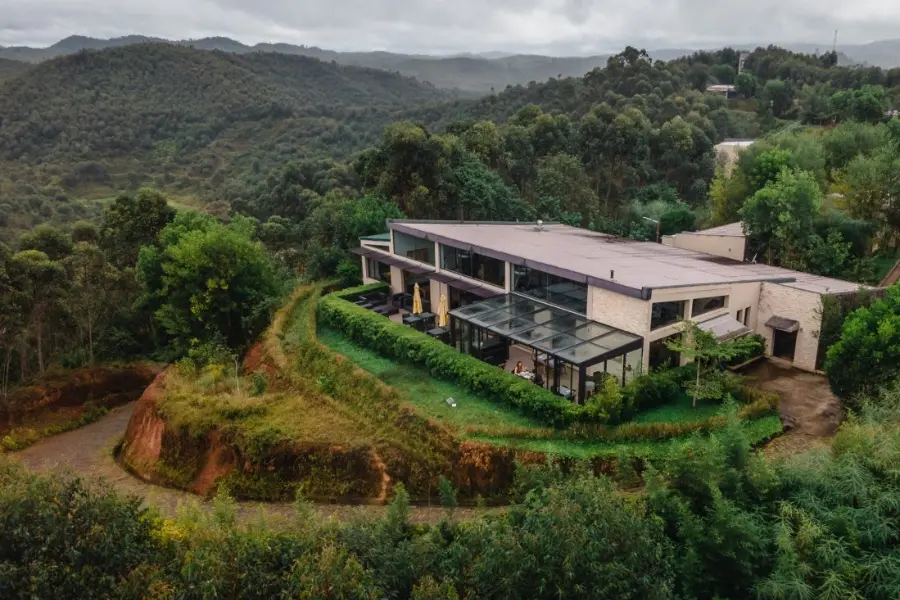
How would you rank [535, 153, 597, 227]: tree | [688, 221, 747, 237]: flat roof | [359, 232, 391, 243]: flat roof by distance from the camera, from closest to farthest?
1. [688, 221, 747, 237]: flat roof
2. [359, 232, 391, 243]: flat roof
3. [535, 153, 597, 227]: tree

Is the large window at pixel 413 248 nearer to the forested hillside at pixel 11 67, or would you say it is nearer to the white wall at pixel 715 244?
the white wall at pixel 715 244

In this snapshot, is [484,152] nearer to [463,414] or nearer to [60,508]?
[463,414]

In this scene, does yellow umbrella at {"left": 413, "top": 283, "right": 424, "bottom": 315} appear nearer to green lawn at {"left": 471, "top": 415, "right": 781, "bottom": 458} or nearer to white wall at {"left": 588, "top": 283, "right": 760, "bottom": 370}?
white wall at {"left": 588, "top": 283, "right": 760, "bottom": 370}

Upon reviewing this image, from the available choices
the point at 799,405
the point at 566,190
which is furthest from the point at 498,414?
the point at 566,190

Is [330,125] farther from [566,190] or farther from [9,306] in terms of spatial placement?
[9,306]

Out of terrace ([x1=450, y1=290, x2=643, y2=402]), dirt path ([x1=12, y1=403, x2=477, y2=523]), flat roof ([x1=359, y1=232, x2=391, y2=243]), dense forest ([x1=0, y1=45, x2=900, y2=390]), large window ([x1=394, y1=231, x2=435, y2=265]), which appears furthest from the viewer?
flat roof ([x1=359, y1=232, x2=391, y2=243])

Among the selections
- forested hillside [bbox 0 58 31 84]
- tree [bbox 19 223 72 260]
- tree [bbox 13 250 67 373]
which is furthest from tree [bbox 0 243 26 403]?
forested hillside [bbox 0 58 31 84]
